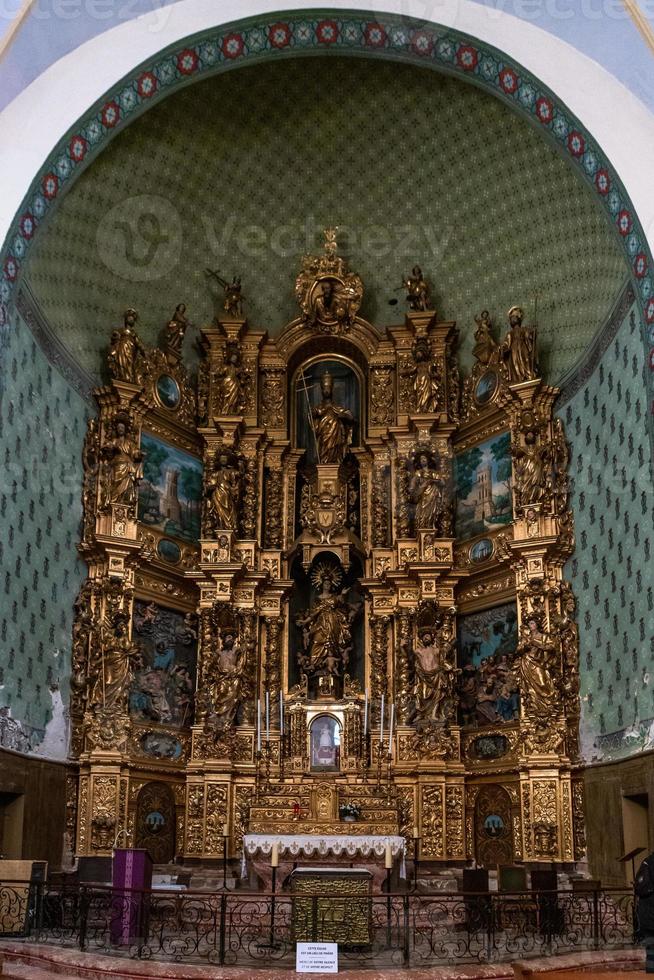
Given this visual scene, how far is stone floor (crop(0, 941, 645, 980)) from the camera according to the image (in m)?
11.0

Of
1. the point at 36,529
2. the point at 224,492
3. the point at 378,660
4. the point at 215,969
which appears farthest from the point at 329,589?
the point at 215,969

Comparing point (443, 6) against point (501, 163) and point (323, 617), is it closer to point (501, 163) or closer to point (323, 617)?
point (501, 163)

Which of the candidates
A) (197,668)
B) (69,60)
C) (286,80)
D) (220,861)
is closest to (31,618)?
(197,668)

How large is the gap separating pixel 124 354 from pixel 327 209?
5329 mm

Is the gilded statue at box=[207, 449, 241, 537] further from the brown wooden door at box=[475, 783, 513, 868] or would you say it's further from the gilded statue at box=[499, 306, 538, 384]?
the brown wooden door at box=[475, 783, 513, 868]

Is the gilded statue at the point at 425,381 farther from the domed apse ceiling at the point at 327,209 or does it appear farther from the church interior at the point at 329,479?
the domed apse ceiling at the point at 327,209

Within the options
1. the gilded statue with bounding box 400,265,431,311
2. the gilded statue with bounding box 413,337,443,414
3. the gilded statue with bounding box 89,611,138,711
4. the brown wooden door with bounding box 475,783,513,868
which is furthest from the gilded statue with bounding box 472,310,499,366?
the gilded statue with bounding box 89,611,138,711

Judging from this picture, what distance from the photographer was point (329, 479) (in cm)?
2219

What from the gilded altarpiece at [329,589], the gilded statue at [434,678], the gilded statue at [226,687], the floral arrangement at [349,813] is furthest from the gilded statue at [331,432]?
the floral arrangement at [349,813]

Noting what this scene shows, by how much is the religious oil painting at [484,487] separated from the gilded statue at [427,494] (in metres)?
0.47

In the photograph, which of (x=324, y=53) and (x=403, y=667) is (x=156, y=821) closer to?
(x=403, y=667)

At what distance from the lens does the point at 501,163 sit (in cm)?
2089

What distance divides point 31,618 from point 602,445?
375 inches

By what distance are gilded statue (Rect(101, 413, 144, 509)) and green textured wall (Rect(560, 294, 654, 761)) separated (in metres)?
7.72
